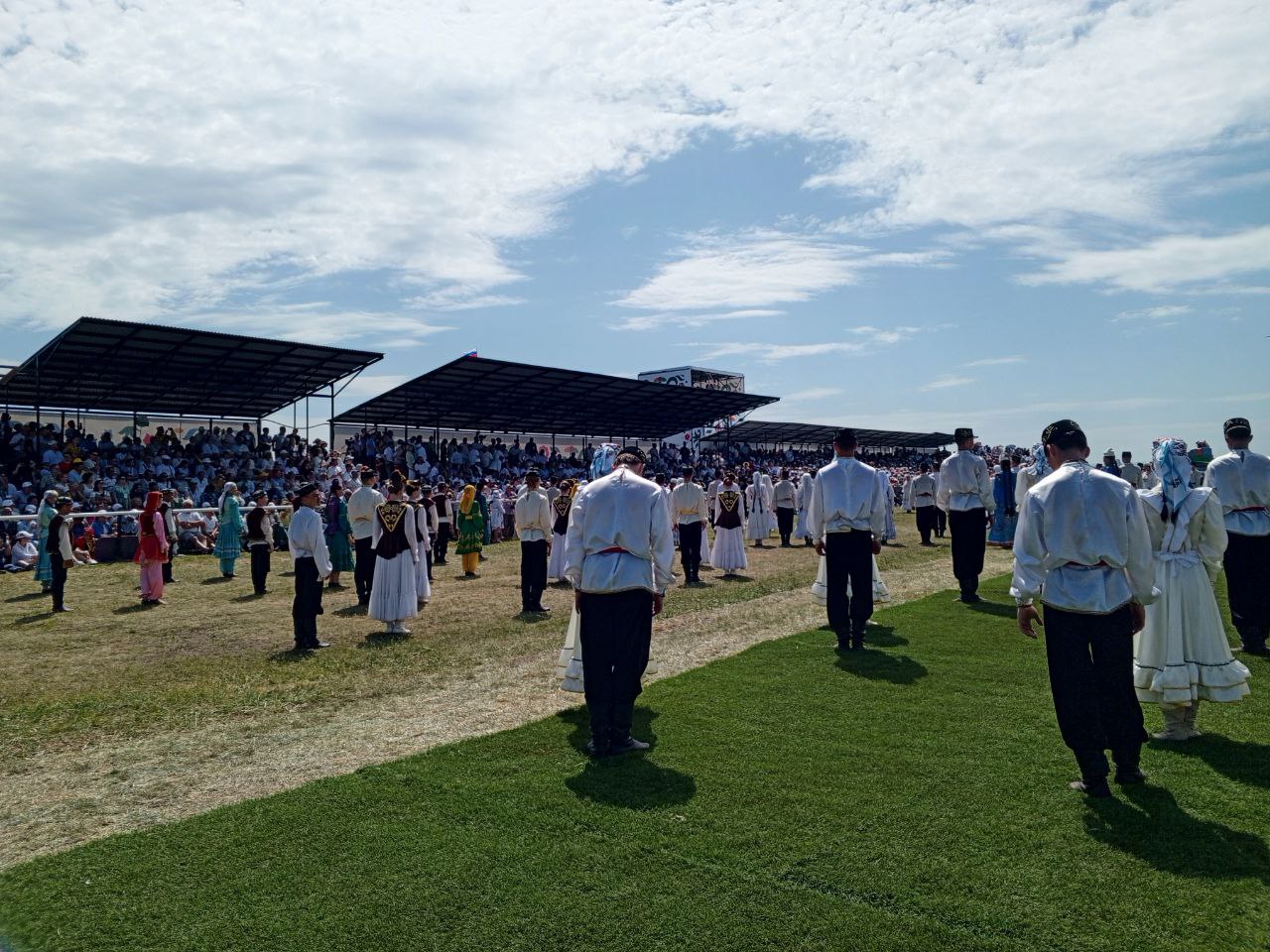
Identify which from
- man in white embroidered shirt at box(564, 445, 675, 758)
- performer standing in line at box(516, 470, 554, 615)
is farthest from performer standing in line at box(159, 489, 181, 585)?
man in white embroidered shirt at box(564, 445, 675, 758)

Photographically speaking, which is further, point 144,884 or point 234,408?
point 234,408

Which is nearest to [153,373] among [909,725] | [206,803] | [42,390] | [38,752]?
[42,390]

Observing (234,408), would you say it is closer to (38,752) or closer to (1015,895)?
(38,752)

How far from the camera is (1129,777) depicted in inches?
194

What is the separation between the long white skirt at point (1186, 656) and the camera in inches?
217

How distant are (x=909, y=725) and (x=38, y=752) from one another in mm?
6265

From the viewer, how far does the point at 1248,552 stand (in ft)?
27.1

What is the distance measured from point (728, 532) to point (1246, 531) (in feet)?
31.5

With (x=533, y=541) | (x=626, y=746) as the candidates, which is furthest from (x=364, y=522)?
(x=626, y=746)

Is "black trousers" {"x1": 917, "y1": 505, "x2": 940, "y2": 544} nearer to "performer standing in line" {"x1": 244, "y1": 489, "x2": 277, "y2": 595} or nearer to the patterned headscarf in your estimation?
"performer standing in line" {"x1": 244, "y1": 489, "x2": 277, "y2": 595}

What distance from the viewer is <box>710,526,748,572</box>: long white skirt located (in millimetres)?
17000

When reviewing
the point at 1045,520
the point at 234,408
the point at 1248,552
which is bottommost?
the point at 1248,552

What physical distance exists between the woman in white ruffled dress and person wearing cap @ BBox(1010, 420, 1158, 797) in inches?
30.6

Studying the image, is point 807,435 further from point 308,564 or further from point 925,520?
point 308,564
